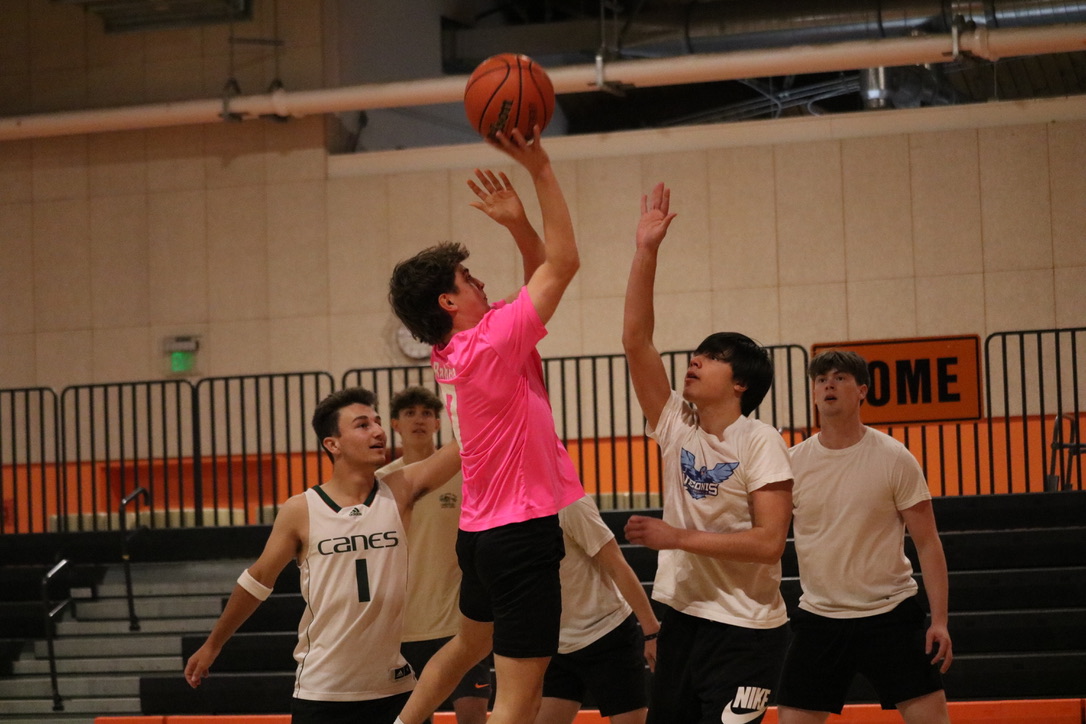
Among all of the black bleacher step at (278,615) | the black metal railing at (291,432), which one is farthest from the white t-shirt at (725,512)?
the black metal railing at (291,432)

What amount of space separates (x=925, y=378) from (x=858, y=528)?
395cm

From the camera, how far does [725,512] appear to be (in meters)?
4.09

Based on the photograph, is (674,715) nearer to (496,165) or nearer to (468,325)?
(468,325)

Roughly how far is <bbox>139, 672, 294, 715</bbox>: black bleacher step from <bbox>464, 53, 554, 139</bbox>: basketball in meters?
5.18

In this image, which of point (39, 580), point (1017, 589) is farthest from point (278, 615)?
point (1017, 589)

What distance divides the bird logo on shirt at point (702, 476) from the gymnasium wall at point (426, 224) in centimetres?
908

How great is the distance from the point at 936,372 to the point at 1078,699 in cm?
243

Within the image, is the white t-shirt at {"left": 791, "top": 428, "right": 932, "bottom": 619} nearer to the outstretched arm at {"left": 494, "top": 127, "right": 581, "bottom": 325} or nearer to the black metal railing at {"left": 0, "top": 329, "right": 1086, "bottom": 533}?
the outstretched arm at {"left": 494, "top": 127, "right": 581, "bottom": 325}

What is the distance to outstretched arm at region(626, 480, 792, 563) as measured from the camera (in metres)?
3.84

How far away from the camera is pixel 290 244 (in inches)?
553

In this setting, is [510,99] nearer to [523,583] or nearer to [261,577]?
[523,583]

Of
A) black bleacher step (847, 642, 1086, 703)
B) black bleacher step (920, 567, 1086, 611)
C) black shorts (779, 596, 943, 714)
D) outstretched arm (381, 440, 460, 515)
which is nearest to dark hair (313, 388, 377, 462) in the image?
outstretched arm (381, 440, 460, 515)

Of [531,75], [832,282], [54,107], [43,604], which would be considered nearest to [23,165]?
[54,107]

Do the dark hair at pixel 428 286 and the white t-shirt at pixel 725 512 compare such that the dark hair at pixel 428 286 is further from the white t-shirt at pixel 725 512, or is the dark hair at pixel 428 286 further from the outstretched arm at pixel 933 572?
the outstretched arm at pixel 933 572
